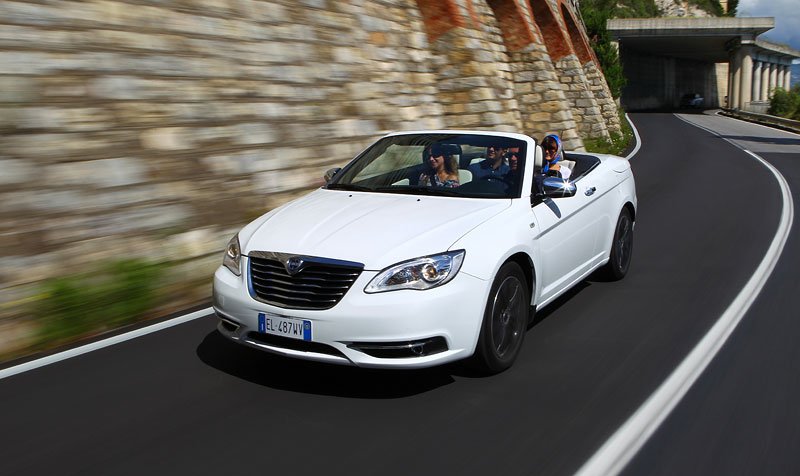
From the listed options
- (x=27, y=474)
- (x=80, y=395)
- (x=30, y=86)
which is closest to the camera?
(x=27, y=474)

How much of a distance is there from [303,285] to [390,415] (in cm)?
89

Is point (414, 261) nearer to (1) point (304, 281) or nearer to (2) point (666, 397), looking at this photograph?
(1) point (304, 281)

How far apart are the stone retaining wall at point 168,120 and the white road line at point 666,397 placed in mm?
4268

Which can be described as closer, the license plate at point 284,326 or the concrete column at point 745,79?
the license plate at point 284,326

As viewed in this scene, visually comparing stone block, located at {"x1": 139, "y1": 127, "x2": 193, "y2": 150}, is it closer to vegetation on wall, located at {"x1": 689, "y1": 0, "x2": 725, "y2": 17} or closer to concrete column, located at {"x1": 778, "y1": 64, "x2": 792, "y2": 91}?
concrete column, located at {"x1": 778, "y1": 64, "x2": 792, "y2": 91}

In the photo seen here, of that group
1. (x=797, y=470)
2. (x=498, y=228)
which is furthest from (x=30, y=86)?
(x=797, y=470)

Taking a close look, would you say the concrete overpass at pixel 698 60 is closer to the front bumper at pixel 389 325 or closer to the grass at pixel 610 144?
the grass at pixel 610 144

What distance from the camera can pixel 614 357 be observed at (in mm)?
5426

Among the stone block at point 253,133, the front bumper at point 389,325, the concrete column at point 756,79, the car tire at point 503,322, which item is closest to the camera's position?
the front bumper at point 389,325

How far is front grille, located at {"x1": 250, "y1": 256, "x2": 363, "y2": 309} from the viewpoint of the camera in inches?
176

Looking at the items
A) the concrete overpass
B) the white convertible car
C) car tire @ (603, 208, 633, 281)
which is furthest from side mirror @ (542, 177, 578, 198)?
the concrete overpass

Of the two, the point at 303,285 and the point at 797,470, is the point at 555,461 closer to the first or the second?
the point at 797,470

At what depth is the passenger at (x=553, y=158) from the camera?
23.3 feet

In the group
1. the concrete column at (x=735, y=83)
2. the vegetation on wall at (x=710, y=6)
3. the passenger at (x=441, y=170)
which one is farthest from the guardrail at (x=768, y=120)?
the vegetation on wall at (x=710, y=6)
